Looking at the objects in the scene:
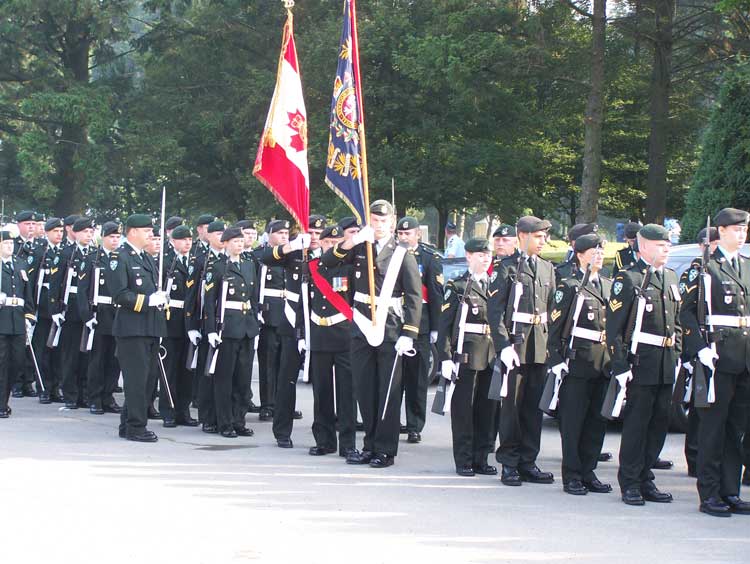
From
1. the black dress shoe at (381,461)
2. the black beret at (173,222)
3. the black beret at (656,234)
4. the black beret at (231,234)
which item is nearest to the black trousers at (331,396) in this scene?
the black dress shoe at (381,461)

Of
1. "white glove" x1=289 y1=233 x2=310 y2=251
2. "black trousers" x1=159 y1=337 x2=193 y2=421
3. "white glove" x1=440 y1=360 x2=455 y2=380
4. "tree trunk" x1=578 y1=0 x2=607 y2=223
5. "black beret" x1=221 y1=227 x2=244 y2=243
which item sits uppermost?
"tree trunk" x1=578 y1=0 x2=607 y2=223

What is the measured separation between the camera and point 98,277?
1263 cm

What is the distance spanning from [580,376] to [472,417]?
113cm

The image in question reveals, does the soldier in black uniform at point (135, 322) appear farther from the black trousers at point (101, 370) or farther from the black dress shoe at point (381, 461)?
the black dress shoe at point (381, 461)

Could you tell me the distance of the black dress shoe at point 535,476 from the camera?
884 centimetres

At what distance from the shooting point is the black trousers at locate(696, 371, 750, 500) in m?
7.80

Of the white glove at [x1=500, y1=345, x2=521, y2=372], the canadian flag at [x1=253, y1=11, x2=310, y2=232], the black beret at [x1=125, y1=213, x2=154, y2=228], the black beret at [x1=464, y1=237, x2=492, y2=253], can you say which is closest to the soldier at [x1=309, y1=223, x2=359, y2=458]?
the canadian flag at [x1=253, y1=11, x2=310, y2=232]

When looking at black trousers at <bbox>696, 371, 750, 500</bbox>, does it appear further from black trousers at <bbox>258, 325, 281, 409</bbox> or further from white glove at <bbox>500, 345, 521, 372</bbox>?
black trousers at <bbox>258, 325, 281, 409</bbox>

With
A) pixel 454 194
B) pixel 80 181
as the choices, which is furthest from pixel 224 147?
pixel 454 194

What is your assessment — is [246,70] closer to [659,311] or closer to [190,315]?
[190,315]

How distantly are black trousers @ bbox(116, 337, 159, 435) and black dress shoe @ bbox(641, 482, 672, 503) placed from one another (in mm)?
4676

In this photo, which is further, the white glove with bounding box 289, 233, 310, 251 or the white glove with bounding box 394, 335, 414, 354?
the white glove with bounding box 289, 233, 310, 251

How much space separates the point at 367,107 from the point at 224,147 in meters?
5.76

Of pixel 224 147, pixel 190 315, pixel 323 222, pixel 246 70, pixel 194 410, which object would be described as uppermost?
pixel 246 70
